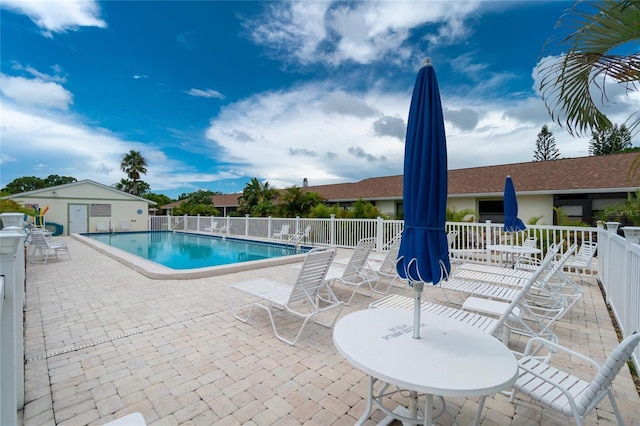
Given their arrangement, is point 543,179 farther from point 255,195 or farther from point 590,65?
point 255,195

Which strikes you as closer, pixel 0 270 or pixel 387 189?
pixel 0 270

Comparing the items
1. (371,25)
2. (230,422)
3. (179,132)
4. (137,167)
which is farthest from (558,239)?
(137,167)

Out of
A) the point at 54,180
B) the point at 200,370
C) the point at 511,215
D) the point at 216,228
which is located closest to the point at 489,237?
the point at 511,215

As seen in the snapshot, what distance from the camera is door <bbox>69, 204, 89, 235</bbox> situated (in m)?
21.9

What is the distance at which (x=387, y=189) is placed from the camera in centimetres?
1997

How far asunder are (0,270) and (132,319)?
3356mm

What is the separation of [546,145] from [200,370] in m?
42.5

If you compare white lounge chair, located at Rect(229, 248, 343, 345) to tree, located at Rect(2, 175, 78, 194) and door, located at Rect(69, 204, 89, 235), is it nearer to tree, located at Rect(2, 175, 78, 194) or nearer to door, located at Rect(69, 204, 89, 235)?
door, located at Rect(69, 204, 89, 235)

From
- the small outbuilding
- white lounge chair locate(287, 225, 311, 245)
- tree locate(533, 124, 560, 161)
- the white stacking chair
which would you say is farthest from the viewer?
tree locate(533, 124, 560, 161)

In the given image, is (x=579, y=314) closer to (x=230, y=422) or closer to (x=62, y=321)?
(x=230, y=422)

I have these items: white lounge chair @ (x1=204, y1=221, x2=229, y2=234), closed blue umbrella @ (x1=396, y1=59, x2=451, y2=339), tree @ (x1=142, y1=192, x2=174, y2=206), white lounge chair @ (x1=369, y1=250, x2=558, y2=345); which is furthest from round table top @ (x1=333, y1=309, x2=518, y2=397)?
tree @ (x1=142, y1=192, x2=174, y2=206)

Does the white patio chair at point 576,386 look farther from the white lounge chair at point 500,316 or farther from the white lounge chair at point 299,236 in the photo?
the white lounge chair at point 299,236

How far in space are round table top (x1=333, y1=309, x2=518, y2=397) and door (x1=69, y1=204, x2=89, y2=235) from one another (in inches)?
1081

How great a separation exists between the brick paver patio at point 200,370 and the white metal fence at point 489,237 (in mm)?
610
